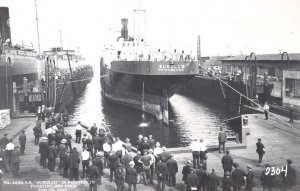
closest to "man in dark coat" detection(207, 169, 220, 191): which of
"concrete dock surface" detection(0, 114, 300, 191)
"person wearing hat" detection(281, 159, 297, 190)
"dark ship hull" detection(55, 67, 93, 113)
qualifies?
"concrete dock surface" detection(0, 114, 300, 191)

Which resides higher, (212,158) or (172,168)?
(172,168)

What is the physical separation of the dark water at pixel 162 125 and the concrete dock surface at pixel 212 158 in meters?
5.58

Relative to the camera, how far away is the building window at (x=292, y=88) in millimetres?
26266

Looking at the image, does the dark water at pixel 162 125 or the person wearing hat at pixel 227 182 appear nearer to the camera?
the person wearing hat at pixel 227 182

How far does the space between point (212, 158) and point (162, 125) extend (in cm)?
1414

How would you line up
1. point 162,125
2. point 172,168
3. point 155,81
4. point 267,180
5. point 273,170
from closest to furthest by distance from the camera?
point 267,180, point 273,170, point 172,168, point 162,125, point 155,81

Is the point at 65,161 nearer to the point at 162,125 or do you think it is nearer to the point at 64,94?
the point at 162,125

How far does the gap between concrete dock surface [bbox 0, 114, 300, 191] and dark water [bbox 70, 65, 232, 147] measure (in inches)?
220

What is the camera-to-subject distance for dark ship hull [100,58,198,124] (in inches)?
1117

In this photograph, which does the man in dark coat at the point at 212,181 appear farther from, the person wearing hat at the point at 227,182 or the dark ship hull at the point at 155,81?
the dark ship hull at the point at 155,81

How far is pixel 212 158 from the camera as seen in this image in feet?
46.8

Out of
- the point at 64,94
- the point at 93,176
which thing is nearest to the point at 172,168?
the point at 93,176

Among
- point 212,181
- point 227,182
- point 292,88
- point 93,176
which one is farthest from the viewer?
point 292,88

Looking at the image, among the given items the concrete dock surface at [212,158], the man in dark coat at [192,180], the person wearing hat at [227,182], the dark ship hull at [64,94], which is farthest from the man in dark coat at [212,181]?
the dark ship hull at [64,94]
